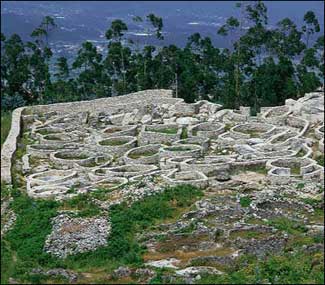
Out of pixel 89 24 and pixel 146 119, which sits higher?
pixel 89 24

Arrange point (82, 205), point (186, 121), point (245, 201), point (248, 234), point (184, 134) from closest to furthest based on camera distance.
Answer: point (248, 234)
point (82, 205)
point (245, 201)
point (184, 134)
point (186, 121)

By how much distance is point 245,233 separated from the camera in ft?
88.2

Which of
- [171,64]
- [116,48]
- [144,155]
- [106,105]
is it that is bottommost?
[144,155]

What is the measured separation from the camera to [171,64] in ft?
204

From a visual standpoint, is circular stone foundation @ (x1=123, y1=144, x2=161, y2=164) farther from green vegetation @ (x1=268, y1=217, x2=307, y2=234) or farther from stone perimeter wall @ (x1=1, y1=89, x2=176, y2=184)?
green vegetation @ (x1=268, y1=217, x2=307, y2=234)

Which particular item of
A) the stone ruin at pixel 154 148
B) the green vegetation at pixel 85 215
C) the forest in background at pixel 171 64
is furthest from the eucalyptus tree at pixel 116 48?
the green vegetation at pixel 85 215

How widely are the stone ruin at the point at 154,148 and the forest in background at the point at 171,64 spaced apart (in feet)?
37.8

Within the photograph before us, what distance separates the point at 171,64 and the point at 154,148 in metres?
23.7

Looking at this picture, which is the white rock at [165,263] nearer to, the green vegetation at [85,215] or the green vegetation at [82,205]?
the green vegetation at [85,215]

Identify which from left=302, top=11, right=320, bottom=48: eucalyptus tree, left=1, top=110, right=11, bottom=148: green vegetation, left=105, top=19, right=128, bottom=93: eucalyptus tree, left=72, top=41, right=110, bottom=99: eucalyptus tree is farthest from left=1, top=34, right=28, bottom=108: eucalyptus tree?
left=302, top=11, right=320, bottom=48: eucalyptus tree

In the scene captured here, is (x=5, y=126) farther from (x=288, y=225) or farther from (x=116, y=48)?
(x=288, y=225)

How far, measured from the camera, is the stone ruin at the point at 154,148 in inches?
1265

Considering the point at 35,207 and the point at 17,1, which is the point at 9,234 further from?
the point at 17,1

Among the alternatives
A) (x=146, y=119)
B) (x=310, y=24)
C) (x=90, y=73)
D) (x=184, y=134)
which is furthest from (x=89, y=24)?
(x=184, y=134)
